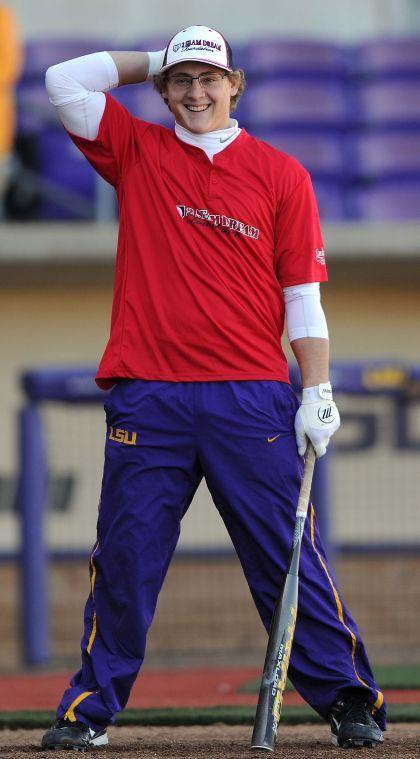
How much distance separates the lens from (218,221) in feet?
14.0

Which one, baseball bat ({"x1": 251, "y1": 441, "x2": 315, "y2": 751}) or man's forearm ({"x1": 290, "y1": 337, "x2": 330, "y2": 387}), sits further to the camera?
man's forearm ({"x1": 290, "y1": 337, "x2": 330, "y2": 387})

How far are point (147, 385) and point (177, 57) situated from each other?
94cm

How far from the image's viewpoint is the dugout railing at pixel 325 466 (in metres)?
8.50

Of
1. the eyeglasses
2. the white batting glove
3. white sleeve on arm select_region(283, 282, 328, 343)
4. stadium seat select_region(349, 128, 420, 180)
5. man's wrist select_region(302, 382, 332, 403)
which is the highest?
stadium seat select_region(349, 128, 420, 180)

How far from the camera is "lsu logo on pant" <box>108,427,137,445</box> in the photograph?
167 inches

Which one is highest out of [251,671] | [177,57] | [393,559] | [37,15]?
[37,15]

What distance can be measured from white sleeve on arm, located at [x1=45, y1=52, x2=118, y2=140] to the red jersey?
38 millimetres

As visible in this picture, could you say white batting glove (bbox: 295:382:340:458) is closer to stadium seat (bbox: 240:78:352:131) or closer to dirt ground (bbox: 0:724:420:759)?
dirt ground (bbox: 0:724:420:759)

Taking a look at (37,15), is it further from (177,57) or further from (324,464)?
(177,57)

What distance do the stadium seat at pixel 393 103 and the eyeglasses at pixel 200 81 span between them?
7463mm

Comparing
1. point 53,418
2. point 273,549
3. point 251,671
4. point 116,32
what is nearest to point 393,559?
point 251,671

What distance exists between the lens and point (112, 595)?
4270 millimetres

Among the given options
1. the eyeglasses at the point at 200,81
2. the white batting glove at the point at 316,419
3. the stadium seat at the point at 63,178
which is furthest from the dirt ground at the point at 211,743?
the stadium seat at the point at 63,178

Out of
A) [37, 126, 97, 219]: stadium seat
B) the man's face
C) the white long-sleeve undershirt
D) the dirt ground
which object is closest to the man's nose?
the man's face
